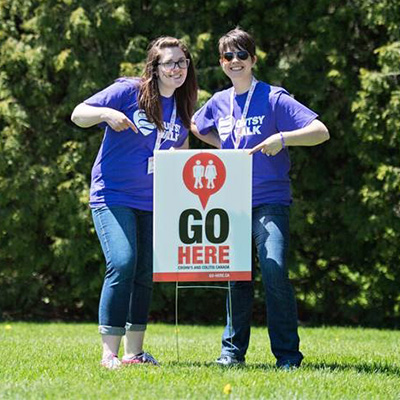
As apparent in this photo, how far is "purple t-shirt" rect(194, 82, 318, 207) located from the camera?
17.5 ft

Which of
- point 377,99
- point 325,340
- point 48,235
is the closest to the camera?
point 325,340

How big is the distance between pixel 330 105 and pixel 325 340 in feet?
9.57

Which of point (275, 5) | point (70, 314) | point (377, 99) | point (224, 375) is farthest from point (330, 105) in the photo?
point (224, 375)

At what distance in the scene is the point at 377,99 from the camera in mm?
9625

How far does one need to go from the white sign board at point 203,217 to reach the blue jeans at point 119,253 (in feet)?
0.55

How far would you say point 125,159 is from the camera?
17.4 feet

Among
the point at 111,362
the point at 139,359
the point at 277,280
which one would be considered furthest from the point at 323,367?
the point at 111,362

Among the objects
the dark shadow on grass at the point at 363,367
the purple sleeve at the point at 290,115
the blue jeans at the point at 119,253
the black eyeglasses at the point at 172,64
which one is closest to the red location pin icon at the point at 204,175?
the blue jeans at the point at 119,253

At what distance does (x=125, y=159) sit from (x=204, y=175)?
1.55 feet

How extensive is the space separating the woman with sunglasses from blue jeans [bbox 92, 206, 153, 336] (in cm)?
68

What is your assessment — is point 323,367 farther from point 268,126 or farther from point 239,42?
point 239,42

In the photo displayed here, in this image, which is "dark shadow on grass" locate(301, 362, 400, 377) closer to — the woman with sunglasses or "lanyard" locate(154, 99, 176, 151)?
the woman with sunglasses

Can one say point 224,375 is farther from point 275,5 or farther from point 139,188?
point 275,5

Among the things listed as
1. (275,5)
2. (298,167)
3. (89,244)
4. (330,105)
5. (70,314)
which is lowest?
(70,314)
